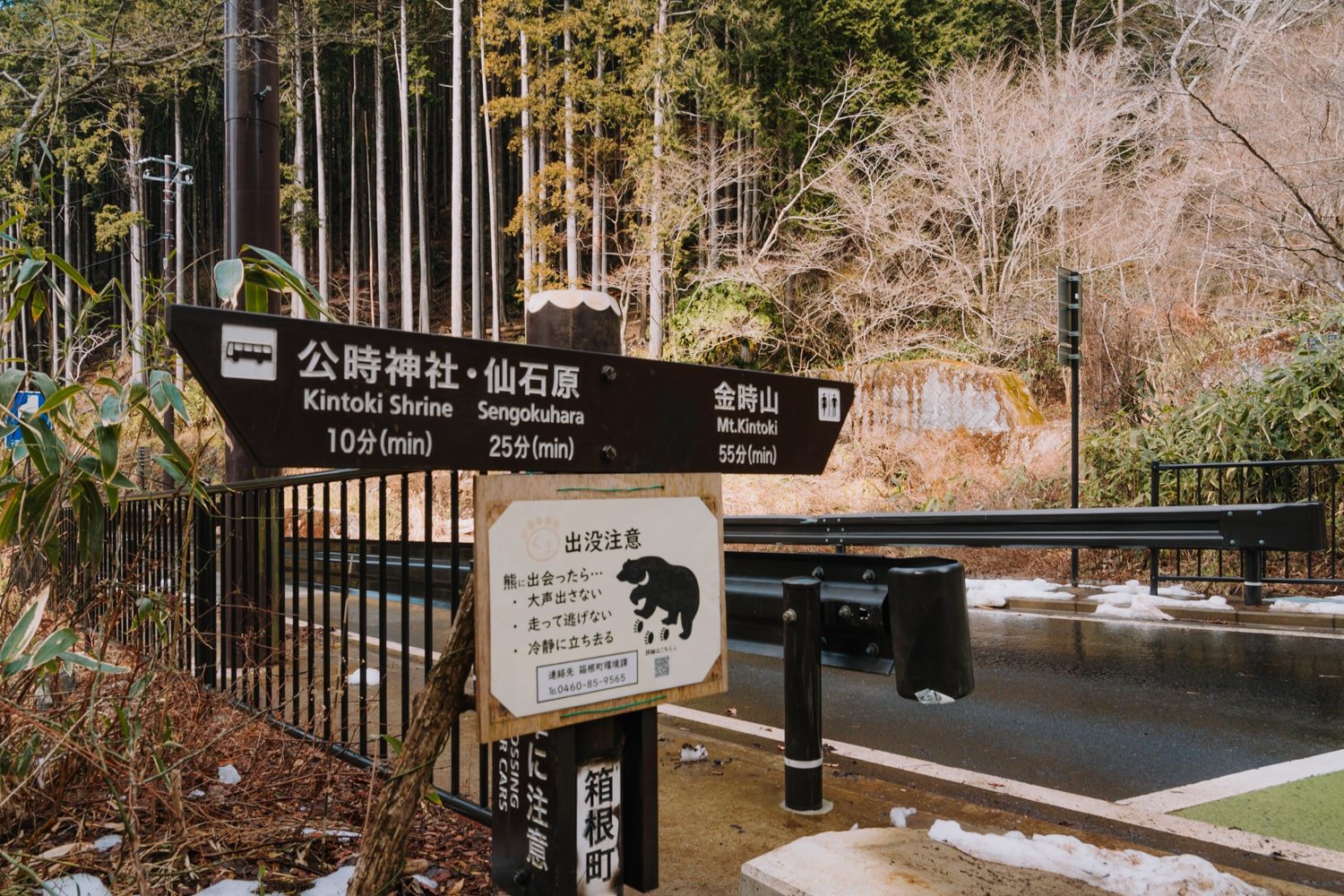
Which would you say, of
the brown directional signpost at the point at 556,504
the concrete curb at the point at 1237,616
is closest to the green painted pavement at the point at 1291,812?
the brown directional signpost at the point at 556,504

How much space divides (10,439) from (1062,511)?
624 centimetres

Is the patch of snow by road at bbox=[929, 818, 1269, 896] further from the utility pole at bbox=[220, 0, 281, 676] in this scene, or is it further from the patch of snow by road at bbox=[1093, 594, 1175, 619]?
the patch of snow by road at bbox=[1093, 594, 1175, 619]

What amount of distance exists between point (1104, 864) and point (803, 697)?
115 centimetres

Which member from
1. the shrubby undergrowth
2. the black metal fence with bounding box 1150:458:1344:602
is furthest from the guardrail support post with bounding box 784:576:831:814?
the shrubby undergrowth

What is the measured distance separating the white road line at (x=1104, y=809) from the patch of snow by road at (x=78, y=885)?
313 centimetres

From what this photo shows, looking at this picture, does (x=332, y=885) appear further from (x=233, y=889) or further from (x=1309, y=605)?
(x=1309, y=605)

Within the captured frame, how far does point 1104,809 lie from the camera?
3.65 m

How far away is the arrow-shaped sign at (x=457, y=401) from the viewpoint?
5.50ft

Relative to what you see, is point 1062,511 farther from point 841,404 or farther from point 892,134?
point 892,134

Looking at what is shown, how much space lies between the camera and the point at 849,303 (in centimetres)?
2197

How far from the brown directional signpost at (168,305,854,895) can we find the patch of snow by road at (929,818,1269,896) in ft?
3.85

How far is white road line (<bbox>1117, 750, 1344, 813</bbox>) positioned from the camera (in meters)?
3.81

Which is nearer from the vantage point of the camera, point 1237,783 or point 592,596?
point 592,596

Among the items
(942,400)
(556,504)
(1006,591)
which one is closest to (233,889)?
(556,504)
